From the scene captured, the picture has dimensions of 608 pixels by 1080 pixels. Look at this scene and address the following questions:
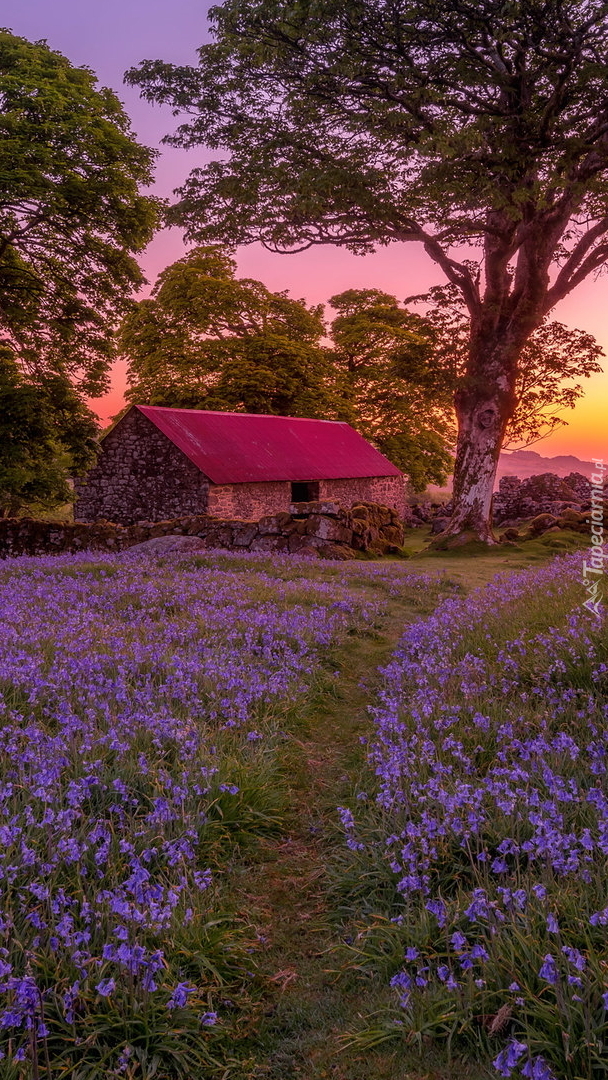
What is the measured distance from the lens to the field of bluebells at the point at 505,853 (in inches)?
104

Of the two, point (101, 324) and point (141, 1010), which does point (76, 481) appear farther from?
point (141, 1010)

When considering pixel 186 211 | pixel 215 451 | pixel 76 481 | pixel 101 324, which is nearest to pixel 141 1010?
pixel 186 211

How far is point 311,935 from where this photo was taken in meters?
3.83

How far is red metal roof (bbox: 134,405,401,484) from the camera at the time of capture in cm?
2883

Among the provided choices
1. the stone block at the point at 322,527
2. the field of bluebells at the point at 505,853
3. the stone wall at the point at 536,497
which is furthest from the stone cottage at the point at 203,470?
the field of bluebells at the point at 505,853

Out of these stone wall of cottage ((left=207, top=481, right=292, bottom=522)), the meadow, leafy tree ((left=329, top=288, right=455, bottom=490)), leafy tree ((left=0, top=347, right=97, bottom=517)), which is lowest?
the meadow

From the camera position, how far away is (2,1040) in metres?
2.70

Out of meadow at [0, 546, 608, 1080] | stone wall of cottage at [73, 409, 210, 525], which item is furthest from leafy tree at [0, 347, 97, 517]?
meadow at [0, 546, 608, 1080]

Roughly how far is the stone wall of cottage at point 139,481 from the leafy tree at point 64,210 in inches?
200

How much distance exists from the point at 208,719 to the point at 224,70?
67.1 feet

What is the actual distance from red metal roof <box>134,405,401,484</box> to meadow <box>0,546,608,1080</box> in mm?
21510

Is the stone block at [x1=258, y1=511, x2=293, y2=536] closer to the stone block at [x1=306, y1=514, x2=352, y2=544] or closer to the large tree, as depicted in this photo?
the stone block at [x1=306, y1=514, x2=352, y2=544]

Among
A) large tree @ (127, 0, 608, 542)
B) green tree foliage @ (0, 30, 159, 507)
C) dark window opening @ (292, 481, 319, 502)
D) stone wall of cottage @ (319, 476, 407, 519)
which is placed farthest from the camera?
stone wall of cottage @ (319, 476, 407, 519)

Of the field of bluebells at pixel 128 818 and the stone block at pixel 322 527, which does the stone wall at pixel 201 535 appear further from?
the field of bluebells at pixel 128 818
